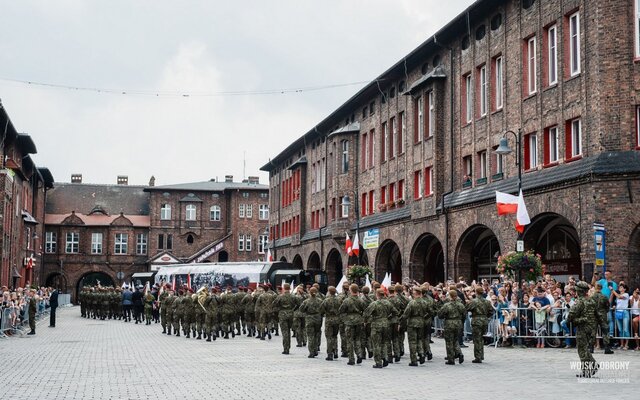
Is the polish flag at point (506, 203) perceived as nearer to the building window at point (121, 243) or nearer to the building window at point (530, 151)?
the building window at point (530, 151)

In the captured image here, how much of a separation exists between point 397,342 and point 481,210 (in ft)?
43.5

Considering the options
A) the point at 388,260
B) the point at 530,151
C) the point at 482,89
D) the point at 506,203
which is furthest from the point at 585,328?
the point at 388,260

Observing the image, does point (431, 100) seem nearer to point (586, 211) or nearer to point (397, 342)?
point (586, 211)

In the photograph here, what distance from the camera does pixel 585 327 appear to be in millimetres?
15211

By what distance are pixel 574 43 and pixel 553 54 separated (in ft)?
4.12

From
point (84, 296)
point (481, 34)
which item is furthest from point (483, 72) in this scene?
point (84, 296)

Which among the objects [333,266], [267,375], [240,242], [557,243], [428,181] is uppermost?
[428,181]

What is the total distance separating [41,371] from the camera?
57.5 feet

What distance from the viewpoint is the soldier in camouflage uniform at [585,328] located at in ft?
49.7

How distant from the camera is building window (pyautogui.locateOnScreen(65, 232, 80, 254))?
8606 cm

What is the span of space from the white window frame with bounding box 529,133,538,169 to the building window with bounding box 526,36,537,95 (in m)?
1.55

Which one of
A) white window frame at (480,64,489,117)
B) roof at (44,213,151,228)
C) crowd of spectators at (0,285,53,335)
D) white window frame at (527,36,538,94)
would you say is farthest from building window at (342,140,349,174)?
roof at (44,213,151,228)

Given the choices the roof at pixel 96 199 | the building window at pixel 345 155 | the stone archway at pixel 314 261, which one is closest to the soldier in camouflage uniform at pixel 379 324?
the building window at pixel 345 155

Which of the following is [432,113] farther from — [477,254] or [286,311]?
[286,311]
